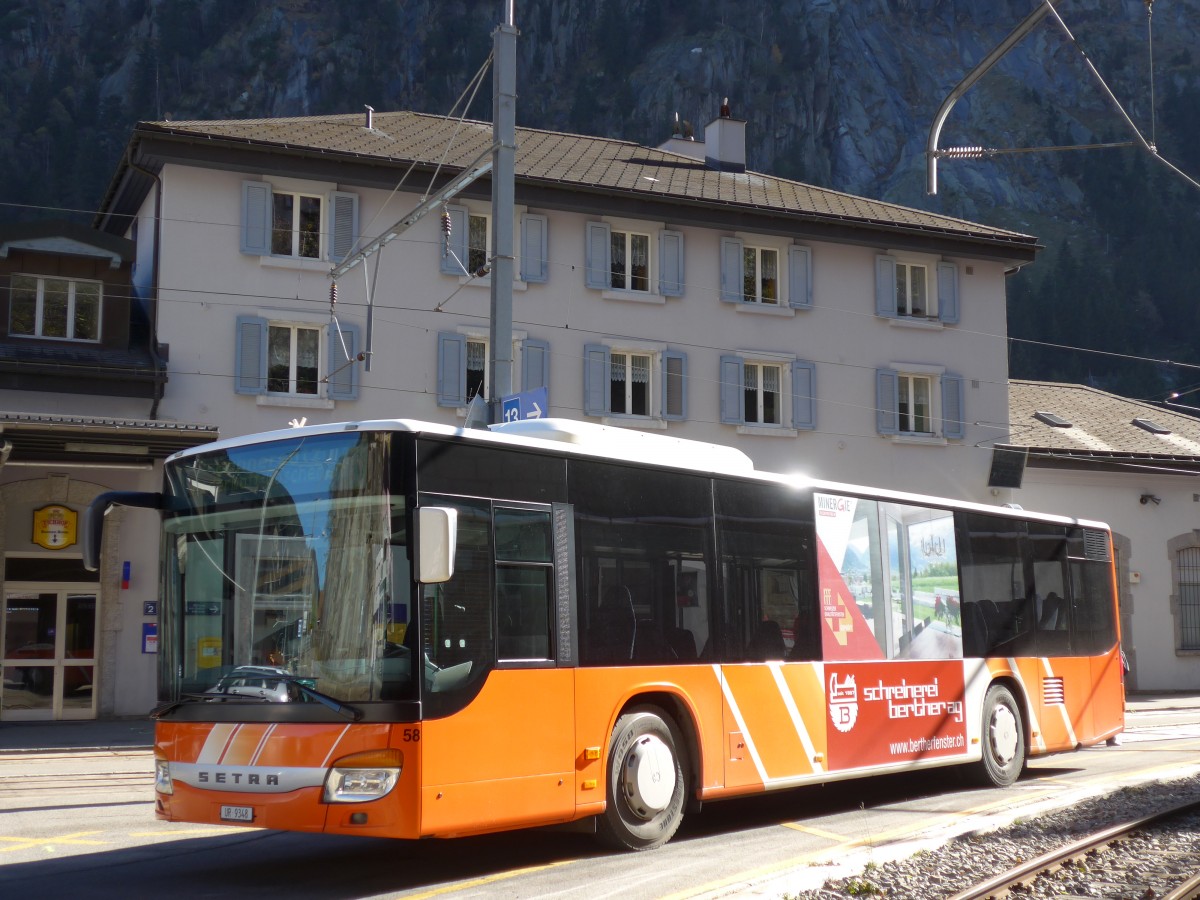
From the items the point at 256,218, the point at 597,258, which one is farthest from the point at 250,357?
the point at 597,258

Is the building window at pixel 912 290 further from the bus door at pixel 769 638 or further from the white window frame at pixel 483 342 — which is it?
the bus door at pixel 769 638

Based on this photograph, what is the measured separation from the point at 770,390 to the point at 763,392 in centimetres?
22

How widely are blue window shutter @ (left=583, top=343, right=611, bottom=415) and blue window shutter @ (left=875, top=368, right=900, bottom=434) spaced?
691cm

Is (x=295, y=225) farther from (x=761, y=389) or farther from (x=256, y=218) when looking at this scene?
(x=761, y=389)

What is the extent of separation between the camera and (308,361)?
27.0 meters

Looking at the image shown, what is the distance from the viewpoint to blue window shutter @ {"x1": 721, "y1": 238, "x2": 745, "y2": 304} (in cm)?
3119

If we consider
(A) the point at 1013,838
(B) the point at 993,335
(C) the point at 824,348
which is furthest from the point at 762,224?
(A) the point at 1013,838

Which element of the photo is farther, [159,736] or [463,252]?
[463,252]

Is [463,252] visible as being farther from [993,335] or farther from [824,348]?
[993,335]

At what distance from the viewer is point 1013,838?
9.84 meters

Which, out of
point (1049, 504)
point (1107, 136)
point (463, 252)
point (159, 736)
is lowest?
point (159, 736)

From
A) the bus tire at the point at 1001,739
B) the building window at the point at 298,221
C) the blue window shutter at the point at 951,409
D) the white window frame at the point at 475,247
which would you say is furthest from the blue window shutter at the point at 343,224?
the bus tire at the point at 1001,739

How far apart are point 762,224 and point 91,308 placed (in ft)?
46.8

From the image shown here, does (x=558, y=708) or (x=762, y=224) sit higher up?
(x=762, y=224)
